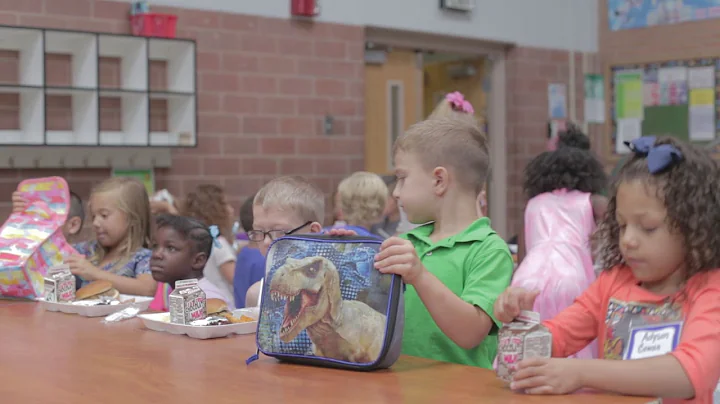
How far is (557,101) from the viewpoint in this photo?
23.1ft

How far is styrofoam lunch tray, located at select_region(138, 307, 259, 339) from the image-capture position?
1848 millimetres

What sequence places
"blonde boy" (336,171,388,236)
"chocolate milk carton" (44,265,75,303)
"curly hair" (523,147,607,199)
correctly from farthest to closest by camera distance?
"blonde boy" (336,171,388,236) < "curly hair" (523,147,607,199) < "chocolate milk carton" (44,265,75,303)

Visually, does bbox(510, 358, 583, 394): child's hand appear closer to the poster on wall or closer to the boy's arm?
the boy's arm

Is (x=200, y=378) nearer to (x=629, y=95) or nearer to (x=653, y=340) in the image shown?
(x=653, y=340)

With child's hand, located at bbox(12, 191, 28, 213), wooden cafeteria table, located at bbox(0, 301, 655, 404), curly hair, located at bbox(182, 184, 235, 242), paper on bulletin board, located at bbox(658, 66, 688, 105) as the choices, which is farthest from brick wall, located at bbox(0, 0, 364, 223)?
wooden cafeteria table, located at bbox(0, 301, 655, 404)

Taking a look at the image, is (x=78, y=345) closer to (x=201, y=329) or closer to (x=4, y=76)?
(x=201, y=329)

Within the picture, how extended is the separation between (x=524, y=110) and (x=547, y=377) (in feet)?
18.6

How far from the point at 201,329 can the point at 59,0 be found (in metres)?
3.24

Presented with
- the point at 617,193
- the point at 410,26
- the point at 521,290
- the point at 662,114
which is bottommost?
the point at 521,290

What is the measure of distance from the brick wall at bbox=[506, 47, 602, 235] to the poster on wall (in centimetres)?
63

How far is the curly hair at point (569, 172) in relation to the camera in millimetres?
3625

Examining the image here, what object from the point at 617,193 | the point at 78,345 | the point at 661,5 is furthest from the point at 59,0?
the point at 661,5

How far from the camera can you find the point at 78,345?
180cm

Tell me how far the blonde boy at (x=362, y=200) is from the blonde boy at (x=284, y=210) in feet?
5.75
